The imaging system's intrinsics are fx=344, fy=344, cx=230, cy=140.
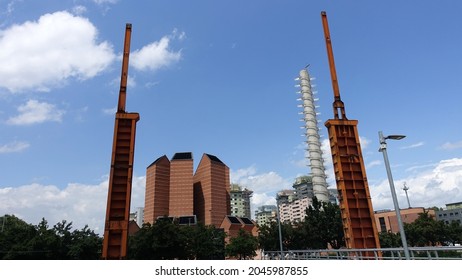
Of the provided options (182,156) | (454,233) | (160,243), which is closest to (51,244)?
(160,243)

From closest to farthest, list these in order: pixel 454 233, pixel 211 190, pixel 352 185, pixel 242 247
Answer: pixel 352 185 → pixel 242 247 → pixel 454 233 → pixel 211 190

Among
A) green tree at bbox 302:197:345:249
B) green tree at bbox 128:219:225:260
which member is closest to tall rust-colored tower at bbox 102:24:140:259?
green tree at bbox 128:219:225:260

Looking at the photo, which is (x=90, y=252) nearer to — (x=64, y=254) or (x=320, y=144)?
(x=64, y=254)

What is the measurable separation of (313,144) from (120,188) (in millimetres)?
122518

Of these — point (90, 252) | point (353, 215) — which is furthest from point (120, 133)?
point (90, 252)

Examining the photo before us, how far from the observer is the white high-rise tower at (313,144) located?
13625 cm

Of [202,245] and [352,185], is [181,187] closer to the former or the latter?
[202,245]

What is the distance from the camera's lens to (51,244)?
137 ft

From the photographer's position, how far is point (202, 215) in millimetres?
153875

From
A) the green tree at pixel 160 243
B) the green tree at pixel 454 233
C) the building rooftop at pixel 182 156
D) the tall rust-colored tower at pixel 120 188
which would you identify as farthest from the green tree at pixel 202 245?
the building rooftop at pixel 182 156

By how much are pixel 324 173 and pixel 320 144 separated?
1217 centimetres

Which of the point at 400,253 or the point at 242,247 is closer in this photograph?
the point at 400,253

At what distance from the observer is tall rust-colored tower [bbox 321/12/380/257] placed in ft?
81.7

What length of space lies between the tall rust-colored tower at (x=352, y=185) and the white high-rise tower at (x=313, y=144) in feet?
361
